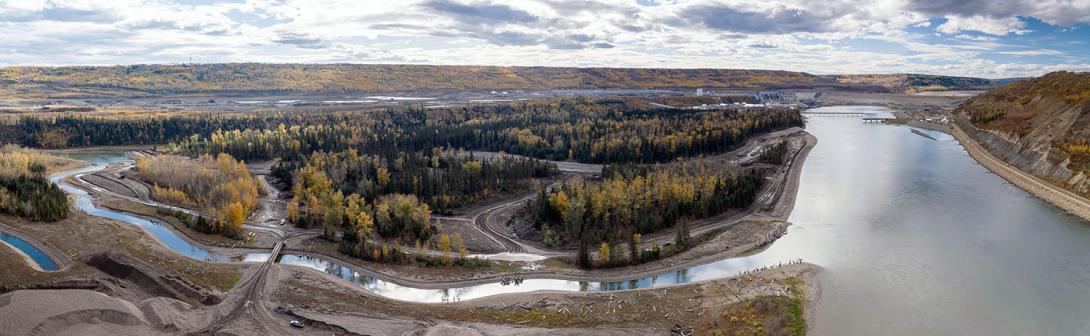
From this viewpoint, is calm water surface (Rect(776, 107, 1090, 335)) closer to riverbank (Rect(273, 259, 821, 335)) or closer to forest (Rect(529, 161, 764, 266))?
riverbank (Rect(273, 259, 821, 335))

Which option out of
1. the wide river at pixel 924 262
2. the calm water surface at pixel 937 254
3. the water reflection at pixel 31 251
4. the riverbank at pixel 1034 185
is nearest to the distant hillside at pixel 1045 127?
the riverbank at pixel 1034 185

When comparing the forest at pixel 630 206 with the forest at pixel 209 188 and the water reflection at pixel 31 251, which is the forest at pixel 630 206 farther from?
the water reflection at pixel 31 251

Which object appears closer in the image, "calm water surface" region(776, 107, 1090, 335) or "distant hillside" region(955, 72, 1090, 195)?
"calm water surface" region(776, 107, 1090, 335)

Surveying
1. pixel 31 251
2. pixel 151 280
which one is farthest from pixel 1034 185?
pixel 31 251

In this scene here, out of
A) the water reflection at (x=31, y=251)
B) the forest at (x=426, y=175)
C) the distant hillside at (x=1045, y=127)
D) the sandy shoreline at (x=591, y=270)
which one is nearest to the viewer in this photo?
the sandy shoreline at (x=591, y=270)

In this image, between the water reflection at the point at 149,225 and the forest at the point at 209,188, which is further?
the forest at the point at 209,188

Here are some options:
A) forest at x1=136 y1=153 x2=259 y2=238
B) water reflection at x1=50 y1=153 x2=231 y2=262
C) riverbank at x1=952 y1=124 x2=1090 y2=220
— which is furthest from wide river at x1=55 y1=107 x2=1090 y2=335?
forest at x1=136 y1=153 x2=259 y2=238

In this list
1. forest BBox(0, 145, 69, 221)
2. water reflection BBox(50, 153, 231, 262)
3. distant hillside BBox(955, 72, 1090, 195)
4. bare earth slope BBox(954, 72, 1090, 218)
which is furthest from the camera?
distant hillside BBox(955, 72, 1090, 195)
